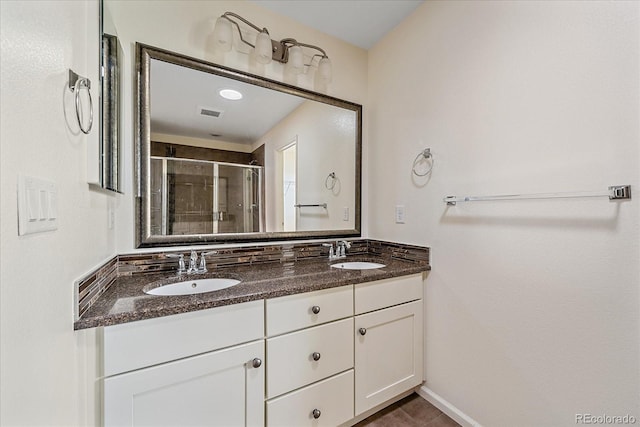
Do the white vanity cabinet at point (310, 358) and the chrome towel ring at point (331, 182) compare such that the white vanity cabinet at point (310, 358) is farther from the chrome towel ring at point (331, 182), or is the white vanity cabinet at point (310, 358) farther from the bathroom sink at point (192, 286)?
the chrome towel ring at point (331, 182)

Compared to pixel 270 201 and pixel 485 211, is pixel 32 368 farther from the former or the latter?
pixel 485 211

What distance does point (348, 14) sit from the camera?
1758 millimetres

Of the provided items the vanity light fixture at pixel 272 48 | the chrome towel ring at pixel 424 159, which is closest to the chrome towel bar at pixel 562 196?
the chrome towel ring at pixel 424 159

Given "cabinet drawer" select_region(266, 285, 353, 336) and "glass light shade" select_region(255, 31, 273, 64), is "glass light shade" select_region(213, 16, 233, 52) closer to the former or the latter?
"glass light shade" select_region(255, 31, 273, 64)

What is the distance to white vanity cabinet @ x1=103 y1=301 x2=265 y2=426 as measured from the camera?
88cm

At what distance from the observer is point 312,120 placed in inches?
75.7

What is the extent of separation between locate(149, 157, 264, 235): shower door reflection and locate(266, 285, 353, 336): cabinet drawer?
637mm

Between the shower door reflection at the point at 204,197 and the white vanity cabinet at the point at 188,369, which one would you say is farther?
the shower door reflection at the point at 204,197

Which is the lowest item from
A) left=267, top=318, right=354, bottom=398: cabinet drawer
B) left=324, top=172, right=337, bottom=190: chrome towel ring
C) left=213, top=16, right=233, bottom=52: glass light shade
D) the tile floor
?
the tile floor

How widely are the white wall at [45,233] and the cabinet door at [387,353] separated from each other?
1.12m

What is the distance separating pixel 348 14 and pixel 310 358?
207 cm

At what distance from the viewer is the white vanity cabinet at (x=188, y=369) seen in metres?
0.88

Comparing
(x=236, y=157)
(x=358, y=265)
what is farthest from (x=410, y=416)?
(x=236, y=157)

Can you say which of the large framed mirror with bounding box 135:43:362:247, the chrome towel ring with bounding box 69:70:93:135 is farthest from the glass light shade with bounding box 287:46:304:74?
the chrome towel ring with bounding box 69:70:93:135
